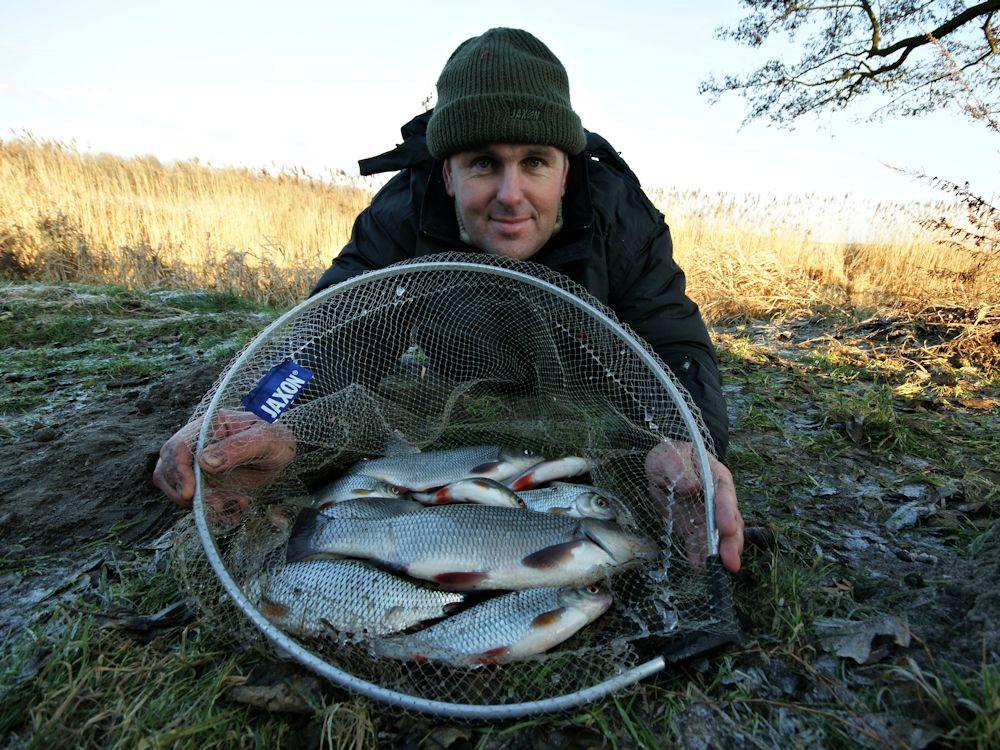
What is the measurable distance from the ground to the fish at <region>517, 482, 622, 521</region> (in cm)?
49

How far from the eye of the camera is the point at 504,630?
5.10 feet

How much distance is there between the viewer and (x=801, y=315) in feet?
21.9

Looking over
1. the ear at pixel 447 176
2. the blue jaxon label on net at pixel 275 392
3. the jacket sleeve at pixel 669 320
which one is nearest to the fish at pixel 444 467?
the blue jaxon label on net at pixel 275 392

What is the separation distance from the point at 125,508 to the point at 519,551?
1.60m

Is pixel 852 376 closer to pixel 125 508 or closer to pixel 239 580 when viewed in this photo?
pixel 239 580

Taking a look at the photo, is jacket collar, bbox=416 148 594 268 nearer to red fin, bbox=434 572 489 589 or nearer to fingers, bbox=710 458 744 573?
fingers, bbox=710 458 744 573

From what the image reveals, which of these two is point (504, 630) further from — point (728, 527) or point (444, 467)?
point (444, 467)

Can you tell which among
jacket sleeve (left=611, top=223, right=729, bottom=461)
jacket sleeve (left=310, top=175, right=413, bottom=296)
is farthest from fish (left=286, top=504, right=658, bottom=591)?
jacket sleeve (left=310, top=175, right=413, bottom=296)

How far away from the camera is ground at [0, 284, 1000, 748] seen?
1.36 metres

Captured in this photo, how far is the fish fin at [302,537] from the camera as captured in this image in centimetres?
181

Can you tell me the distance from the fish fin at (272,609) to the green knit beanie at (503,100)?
176 centimetres

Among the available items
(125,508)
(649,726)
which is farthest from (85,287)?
(649,726)

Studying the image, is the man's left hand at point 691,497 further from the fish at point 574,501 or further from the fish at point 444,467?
the fish at point 444,467

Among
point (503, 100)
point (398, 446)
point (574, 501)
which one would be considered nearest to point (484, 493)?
point (574, 501)
